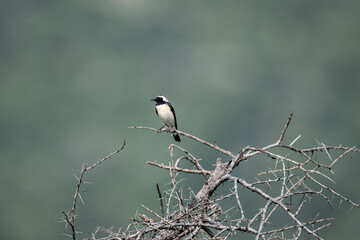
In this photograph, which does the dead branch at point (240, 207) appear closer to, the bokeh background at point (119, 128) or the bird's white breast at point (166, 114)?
the bird's white breast at point (166, 114)

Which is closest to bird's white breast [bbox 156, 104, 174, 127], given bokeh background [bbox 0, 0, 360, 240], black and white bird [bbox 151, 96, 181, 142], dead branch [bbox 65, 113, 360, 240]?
black and white bird [bbox 151, 96, 181, 142]

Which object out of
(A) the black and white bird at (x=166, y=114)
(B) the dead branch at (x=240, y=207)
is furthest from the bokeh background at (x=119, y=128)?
(B) the dead branch at (x=240, y=207)

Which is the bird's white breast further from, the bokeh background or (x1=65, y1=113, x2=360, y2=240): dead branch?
the bokeh background

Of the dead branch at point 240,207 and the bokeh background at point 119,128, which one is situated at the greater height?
the bokeh background at point 119,128

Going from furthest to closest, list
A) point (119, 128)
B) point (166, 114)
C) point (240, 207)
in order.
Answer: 1. point (119, 128)
2. point (166, 114)
3. point (240, 207)

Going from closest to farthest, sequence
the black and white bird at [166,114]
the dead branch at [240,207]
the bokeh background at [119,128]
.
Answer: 1. the dead branch at [240,207]
2. the black and white bird at [166,114]
3. the bokeh background at [119,128]

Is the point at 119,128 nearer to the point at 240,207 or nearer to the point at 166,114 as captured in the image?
the point at 166,114

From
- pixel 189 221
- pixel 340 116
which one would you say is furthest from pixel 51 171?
Result: pixel 189 221

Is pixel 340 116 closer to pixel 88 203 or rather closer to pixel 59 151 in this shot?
pixel 59 151

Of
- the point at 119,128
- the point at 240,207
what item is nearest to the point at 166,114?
the point at 240,207

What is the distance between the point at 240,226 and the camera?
4.12m

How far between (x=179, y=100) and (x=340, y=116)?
3687cm

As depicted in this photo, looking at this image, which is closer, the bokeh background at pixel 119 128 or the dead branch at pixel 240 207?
the dead branch at pixel 240 207

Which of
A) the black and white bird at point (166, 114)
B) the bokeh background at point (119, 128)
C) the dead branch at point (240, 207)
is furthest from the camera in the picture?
the bokeh background at point (119, 128)
